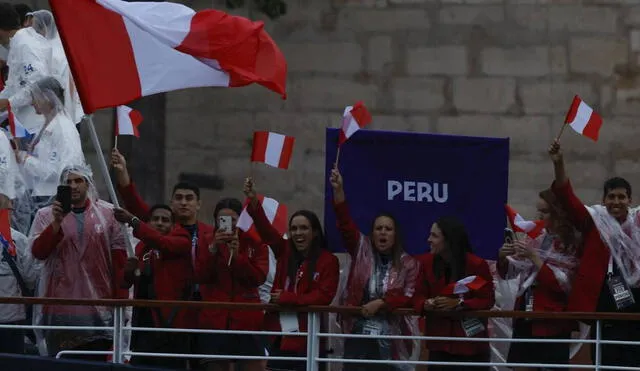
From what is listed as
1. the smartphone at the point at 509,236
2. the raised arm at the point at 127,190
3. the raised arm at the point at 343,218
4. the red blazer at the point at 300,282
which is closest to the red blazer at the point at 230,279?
the red blazer at the point at 300,282

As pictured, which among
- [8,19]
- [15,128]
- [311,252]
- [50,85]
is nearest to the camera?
[311,252]

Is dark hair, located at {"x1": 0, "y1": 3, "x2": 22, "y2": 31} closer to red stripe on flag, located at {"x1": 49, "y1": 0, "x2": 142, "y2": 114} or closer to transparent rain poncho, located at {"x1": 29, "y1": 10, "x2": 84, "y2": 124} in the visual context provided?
transparent rain poncho, located at {"x1": 29, "y1": 10, "x2": 84, "y2": 124}

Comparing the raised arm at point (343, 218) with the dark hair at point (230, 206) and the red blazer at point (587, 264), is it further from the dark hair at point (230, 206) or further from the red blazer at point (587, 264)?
the red blazer at point (587, 264)

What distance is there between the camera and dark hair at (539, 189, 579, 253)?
12.4 m

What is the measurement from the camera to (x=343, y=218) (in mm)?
12531

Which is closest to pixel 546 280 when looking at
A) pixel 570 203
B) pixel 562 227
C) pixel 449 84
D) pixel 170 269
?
pixel 562 227

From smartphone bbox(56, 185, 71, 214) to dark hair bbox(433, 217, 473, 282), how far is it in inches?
91.9

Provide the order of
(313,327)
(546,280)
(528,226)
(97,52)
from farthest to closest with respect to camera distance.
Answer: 1. (528,226)
2. (97,52)
3. (546,280)
4. (313,327)

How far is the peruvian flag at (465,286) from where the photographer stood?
39.1 ft

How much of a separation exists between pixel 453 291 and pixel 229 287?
5.08ft

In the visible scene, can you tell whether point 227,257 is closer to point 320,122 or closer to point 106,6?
point 106,6

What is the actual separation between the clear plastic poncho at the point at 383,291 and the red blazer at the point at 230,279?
22.9 inches

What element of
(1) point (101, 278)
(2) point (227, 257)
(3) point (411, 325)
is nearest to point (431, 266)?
(3) point (411, 325)

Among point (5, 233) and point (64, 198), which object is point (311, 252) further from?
point (5, 233)
